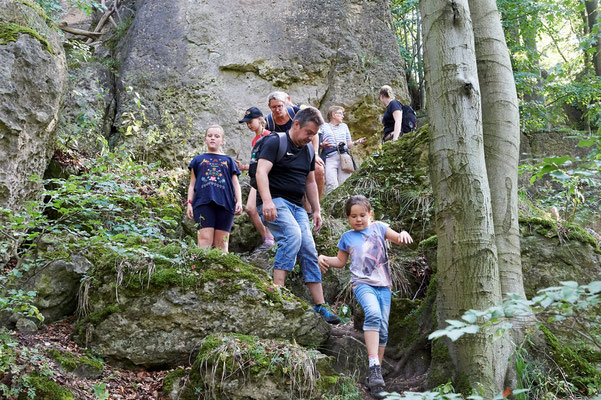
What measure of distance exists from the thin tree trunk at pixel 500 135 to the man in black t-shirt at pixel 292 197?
60.3 inches

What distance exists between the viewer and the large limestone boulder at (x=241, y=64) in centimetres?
1060

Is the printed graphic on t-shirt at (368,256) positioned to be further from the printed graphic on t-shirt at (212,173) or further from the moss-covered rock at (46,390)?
the moss-covered rock at (46,390)

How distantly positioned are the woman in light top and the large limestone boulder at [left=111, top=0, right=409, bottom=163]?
2.57 metres

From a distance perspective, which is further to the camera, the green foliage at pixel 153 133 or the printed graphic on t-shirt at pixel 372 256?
the green foliage at pixel 153 133

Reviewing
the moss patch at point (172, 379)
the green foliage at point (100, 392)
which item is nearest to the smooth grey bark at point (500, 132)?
the moss patch at point (172, 379)

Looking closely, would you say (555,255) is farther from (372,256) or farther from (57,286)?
(57,286)

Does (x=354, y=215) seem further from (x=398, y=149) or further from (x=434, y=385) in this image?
(x=398, y=149)

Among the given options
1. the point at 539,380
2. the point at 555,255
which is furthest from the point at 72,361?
the point at 555,255

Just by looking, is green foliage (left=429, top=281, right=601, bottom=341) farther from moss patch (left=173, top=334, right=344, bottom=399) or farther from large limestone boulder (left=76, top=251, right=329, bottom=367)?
large limestone boulder (left=76, top=251, right=329, bottom=367)

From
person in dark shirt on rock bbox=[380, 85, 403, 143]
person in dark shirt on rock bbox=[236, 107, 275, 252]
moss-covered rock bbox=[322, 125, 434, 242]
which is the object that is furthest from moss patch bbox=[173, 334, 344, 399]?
person in dark shirt on rock bbox=[380, 85, 403, 143]

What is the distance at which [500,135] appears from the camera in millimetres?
4531

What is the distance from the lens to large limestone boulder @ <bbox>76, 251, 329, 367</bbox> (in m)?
4.52

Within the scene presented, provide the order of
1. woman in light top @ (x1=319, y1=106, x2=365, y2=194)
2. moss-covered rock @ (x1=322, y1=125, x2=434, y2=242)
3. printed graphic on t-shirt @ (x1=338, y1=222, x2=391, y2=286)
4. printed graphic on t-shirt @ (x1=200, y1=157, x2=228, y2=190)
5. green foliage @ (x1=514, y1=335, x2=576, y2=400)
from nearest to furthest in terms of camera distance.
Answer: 1. green foliage @ (x1=514, y1=335, x2=576, y2=400)
2. printed graphic on t-shirt @ (x1=338, y1=222, x2=391, y2=286)
3. printed graphic on t-shirt @ (x1=200, y1=157, x2=228, y2=190)
4. moss-covered rock @ (x1=322, y1=125, x2=434, y2=242)
5. woman in light top @ (x1=319, y1=106, x2=365, y2=194)

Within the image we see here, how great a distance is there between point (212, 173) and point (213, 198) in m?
0.34
